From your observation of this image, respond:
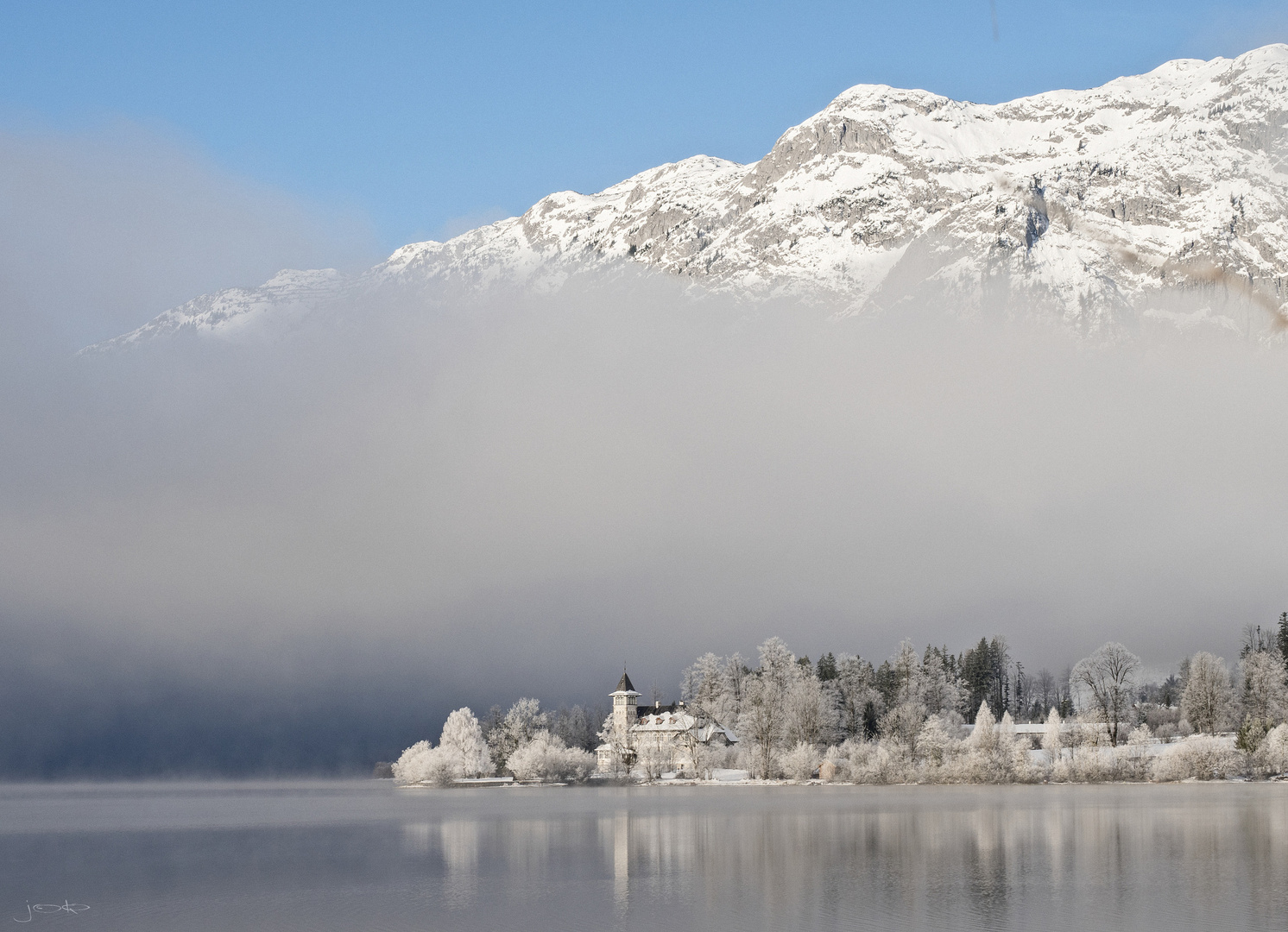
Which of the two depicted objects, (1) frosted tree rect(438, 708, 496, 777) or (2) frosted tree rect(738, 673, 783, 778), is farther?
(1) frosted tree rect(438, 708, 496, 777)

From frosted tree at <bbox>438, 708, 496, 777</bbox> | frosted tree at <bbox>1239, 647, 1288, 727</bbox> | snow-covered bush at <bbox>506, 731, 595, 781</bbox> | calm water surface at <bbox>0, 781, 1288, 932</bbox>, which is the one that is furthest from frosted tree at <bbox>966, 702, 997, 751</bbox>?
frosted tree at <bbox>438, 708, 496, 777</bbox>

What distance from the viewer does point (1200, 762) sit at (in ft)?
374

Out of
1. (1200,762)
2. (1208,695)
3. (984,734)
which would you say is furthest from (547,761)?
(1208,695)

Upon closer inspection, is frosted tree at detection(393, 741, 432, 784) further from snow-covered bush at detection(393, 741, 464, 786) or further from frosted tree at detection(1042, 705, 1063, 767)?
frosted tree at detection(1042, 705, 1063, 767)

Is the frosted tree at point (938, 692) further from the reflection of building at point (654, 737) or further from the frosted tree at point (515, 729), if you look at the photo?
the frosted tree at point (515, 729)

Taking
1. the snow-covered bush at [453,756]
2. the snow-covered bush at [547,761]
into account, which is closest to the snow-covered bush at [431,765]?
the snow-covered bush at [453,756]

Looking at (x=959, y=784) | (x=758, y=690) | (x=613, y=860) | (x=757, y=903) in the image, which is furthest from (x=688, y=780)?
(x=757, y=903)

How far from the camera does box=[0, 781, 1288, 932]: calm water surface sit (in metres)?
38.2

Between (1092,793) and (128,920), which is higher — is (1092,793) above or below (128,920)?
below

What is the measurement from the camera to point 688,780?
469 ft

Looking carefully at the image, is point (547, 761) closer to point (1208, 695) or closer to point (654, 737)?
point (654, 737)

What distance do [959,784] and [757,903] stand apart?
8459cm

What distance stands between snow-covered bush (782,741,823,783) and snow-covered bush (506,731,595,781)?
3260 centimetres

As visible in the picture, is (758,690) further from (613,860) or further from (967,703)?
(613,860)
